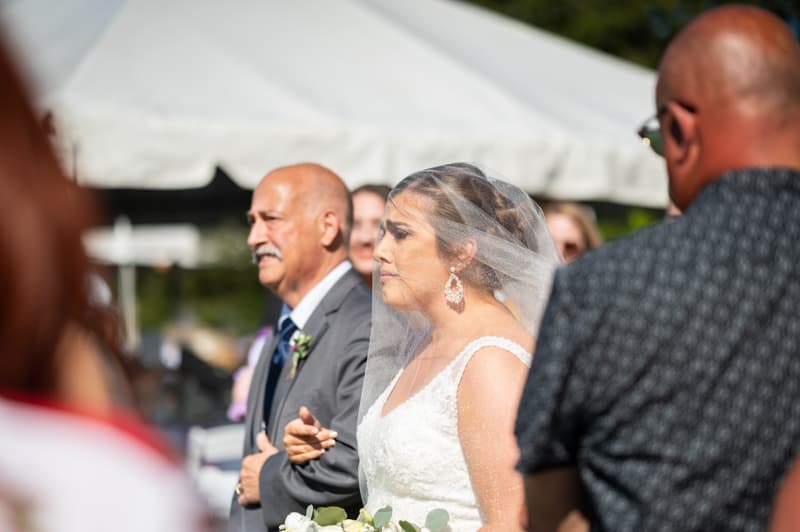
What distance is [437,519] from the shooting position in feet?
10.7

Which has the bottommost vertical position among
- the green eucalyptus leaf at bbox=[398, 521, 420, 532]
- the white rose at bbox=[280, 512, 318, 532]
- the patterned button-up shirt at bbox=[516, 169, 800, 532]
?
the white rose at bbox=[280, 512, 318, 532]

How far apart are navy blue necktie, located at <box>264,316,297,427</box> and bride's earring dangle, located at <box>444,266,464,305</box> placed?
122 cm

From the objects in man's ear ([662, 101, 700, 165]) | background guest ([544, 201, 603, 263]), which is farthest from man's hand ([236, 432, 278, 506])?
background guest ([544, 201, 603, 263])

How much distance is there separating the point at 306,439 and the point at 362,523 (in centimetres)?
61

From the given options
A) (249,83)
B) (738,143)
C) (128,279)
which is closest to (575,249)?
(249,83)

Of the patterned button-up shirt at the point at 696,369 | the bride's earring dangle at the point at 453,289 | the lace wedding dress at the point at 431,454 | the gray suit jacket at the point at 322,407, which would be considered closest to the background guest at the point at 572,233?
the gray suit jacket at the point at 322,407

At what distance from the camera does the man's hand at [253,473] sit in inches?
169

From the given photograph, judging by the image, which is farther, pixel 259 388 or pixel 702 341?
pixel 259 388

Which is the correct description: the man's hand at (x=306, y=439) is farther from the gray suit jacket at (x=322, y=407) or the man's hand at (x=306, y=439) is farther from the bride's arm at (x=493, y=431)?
the bride's arm at (x=493, y=431)

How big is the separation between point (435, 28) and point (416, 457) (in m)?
5.73

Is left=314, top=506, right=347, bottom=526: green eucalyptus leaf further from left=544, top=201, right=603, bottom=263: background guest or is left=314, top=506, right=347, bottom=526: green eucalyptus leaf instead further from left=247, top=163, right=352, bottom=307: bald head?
left=544, top=201, right=603, bottom=263: background guest

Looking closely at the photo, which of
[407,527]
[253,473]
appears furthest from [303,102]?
[407,527]

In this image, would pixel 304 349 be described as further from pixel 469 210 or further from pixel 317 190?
pixel 469 210

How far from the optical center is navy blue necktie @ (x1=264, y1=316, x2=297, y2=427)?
4.66 metres
